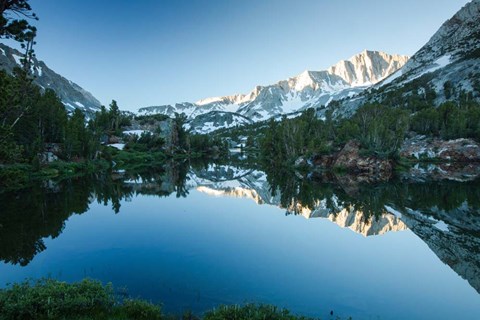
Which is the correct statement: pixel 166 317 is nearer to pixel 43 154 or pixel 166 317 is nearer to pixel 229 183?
pixel 229 183

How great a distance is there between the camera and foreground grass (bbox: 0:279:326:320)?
10.5 m

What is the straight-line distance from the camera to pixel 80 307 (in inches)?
444

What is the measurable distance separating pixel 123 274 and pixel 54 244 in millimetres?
8903

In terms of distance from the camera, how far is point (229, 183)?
A: 69.4m

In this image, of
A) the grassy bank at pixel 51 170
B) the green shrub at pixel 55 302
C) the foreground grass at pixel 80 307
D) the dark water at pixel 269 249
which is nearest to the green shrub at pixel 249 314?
the foreground grass at pixel 80 307

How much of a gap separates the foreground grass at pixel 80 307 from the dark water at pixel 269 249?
257 cm

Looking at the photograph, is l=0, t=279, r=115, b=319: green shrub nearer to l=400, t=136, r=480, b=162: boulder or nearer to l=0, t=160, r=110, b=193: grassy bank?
l=0, t=160, r=110, b=193: grassy bank

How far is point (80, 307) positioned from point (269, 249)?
1465 centimetres

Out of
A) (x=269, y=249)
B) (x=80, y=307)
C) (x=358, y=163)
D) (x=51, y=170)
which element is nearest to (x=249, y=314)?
(x=80, y=307)

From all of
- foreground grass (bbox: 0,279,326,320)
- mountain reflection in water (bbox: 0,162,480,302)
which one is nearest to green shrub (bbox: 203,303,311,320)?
foreground grass (bbox: 0,279,326,320)

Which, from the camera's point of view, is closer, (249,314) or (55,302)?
(55,302)

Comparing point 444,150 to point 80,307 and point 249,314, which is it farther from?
point 80,307

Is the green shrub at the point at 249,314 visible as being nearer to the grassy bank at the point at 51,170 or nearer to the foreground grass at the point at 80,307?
the foreground grass at the point at 80,307

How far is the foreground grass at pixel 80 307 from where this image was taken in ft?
34.3
